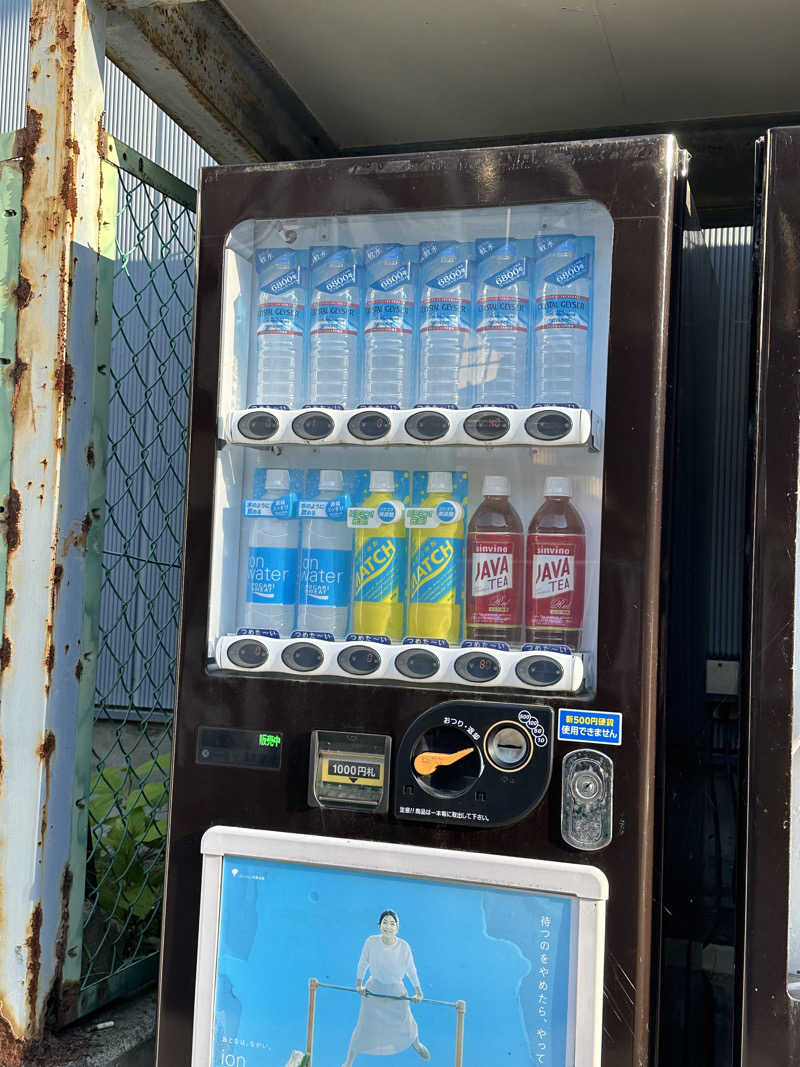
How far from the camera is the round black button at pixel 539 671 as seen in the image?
5.79 feet

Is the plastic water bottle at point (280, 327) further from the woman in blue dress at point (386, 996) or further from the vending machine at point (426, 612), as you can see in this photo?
the woman in blue dress at point (386, 996)

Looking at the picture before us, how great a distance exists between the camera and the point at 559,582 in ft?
6.21

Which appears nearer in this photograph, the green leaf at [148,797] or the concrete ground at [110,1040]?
the concrete ground at [110,1040]

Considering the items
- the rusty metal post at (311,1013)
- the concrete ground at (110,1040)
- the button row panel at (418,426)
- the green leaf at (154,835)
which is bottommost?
the concrete ground at (110,1040)

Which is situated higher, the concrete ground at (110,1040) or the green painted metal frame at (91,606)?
the green painted metal frame at (91,606)

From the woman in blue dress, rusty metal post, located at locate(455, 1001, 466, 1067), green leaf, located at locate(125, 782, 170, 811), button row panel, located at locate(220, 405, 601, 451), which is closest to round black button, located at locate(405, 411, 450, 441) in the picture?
button row panel, located at locate(220, 405, 601, 451)

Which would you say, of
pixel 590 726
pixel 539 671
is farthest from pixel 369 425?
pixel 590 726

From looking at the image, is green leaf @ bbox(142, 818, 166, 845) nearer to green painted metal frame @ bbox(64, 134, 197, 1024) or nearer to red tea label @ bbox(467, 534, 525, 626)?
green painted metal frame @ bbox(64, 134, 197, 1024)

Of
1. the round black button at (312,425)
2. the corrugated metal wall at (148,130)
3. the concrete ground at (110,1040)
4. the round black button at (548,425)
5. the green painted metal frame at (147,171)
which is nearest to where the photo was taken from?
the round black button at (548,425)

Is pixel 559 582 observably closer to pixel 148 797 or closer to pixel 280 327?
pixel 280 327

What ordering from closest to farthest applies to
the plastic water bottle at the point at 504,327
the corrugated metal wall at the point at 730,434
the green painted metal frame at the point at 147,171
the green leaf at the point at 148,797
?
1. the plastic water bottle at the point at 504,327
2. the green painted metal frame at the point at 147,171
3. the corrugated metal wall at the point at 730,434
4. the green leaf at the point at 148,797

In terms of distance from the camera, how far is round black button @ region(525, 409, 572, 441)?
5.90 feet

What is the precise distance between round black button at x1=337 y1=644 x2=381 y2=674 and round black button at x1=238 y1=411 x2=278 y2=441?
435mm

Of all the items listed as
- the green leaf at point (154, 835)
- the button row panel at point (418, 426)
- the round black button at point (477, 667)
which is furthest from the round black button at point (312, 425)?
the green leaf at point (154, 835)
